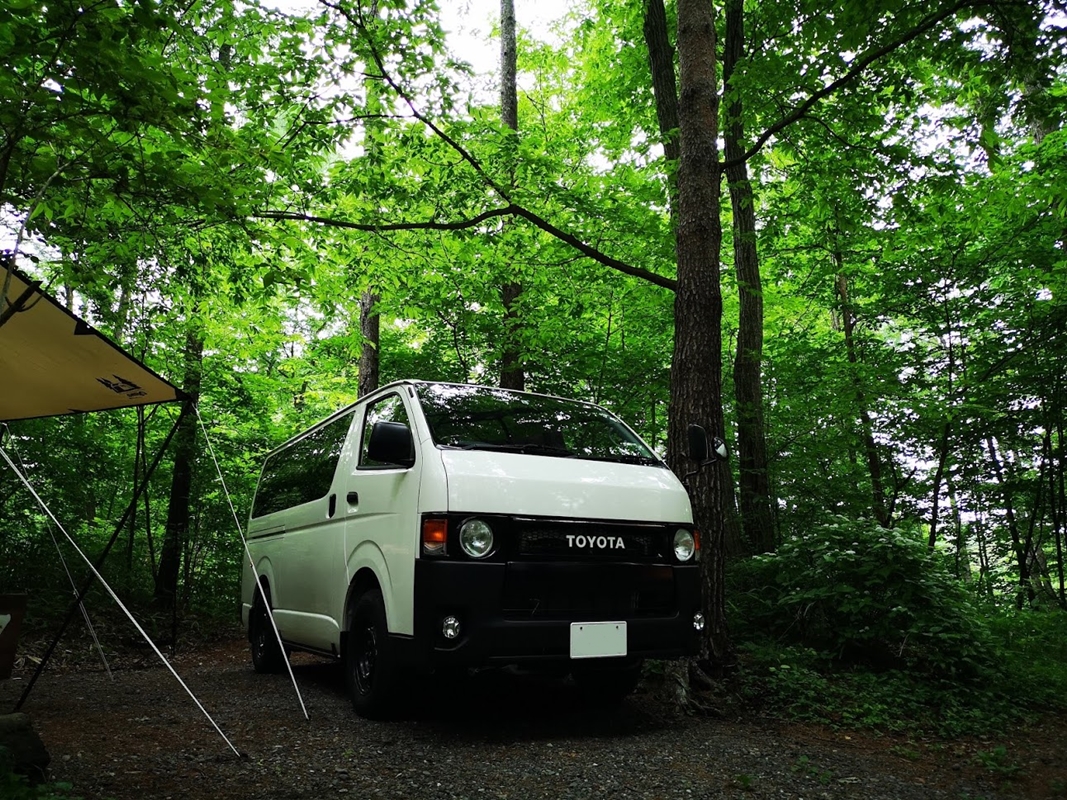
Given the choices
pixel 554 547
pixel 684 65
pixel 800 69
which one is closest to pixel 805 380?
pixel 800 69

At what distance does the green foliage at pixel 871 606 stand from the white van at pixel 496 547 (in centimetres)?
210

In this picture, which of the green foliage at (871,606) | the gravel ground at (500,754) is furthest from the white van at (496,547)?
the green foliage at (871,606)

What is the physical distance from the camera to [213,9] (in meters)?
6.54

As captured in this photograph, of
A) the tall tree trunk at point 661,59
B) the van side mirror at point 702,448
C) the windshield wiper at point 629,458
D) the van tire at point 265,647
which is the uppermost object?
the tall tree trunk at point 661,59

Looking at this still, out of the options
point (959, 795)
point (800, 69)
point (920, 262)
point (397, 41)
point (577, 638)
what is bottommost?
point (959, 795)

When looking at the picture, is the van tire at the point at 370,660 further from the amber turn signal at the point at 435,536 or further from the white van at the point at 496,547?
the amber turn signal at the point at 435,536

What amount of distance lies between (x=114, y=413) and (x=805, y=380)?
1093 cm

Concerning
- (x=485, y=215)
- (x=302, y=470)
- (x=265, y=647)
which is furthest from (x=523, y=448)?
(x=265, y=647)

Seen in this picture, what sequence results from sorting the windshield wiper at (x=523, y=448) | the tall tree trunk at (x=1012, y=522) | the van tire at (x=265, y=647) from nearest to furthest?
the windshield wiper at (x=523, y=448) → the van tire at (x=265, y=647) → the tall tree trunk at (x=1012, y=522)

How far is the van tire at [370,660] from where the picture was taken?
400 centimetres

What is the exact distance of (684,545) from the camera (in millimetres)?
4312

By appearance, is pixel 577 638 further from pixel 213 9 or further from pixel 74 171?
pixel 213 9

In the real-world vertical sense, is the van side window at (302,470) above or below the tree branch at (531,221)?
below

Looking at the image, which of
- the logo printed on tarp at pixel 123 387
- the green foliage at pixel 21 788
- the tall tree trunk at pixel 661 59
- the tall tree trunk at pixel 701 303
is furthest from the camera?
the tall tree trunk at pixel 661 59
